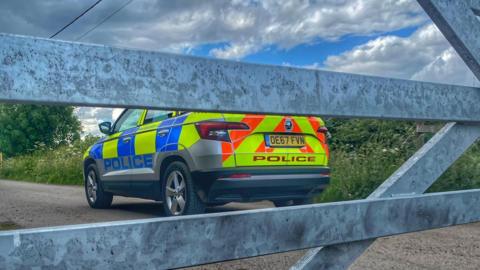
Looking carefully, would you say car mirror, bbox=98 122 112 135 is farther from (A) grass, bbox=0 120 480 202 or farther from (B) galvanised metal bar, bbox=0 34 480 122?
(B) galvanised metal bar, bbox=0 34 480 122

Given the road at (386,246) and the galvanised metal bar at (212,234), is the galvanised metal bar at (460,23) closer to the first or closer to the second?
the galvanised metal bar at (212,234)

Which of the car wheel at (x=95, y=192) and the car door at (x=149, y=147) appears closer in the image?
the car door at (x=149, y=147)

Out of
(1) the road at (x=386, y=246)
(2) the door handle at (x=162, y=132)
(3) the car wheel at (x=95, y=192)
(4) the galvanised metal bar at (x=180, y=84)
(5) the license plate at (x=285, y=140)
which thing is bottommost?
(1) the road at (x=386, y=246)

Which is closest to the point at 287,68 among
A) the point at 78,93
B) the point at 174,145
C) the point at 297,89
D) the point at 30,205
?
the point at 297,89

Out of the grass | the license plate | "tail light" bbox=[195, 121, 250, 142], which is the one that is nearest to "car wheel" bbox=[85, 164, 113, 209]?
"tail light" bbox=[195, 121, 250, 142]

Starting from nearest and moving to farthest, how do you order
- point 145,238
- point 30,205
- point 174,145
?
point 145,238, point 174,145, point 30,205

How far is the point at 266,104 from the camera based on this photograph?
4.43 feet

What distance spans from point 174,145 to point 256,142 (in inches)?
38.9

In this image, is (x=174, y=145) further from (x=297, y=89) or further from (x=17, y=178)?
(x=17, y=178)

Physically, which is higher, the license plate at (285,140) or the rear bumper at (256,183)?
the license plate at (285,140)

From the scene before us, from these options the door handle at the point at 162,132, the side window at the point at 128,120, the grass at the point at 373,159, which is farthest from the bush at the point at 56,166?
the door handle at the point at 162,132

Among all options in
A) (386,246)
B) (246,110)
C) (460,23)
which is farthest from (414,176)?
(386,246)

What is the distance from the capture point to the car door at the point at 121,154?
271 inches

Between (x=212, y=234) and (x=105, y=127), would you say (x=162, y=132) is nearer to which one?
(x=105, y=127)
